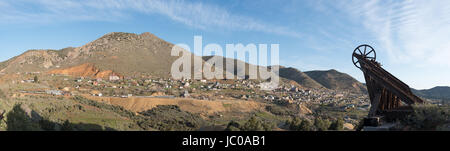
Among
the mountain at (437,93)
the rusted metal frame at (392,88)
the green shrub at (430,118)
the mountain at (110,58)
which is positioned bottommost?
the mountain at (437,93)

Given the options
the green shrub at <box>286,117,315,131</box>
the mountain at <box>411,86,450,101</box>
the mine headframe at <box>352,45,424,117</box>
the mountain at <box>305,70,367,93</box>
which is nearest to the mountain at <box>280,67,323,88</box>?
the mountain at <box>305,70,367,93</box>

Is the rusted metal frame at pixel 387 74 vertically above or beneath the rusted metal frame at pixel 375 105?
above

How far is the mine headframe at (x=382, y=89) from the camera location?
12.0 m

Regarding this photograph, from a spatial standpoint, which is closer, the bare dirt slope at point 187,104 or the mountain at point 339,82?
the bare dirt slope at point 187,104

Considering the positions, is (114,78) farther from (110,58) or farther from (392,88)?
(392,88)

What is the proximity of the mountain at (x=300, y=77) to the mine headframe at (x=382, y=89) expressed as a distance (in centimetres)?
13010

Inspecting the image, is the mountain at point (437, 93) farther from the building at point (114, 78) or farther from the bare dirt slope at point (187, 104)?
the building at point (114, 78)

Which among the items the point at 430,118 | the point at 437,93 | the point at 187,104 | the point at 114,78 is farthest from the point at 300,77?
the point at 430,118

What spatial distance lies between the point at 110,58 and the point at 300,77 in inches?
4557

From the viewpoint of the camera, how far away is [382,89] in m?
12.8

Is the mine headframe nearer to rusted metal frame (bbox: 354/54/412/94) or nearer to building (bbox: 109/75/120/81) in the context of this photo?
rusted metal frame (bbox: 354/54/412/94)

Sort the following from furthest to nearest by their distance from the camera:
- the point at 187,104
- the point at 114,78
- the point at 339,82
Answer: the point at 339,82 < the point at 114,78 < the point at 187,104

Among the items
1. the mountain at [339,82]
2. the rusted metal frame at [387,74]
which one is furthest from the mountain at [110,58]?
the mountain at [339,82]

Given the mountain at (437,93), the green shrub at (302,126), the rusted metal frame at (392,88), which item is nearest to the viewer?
the rusted metal frame at (392,88)
